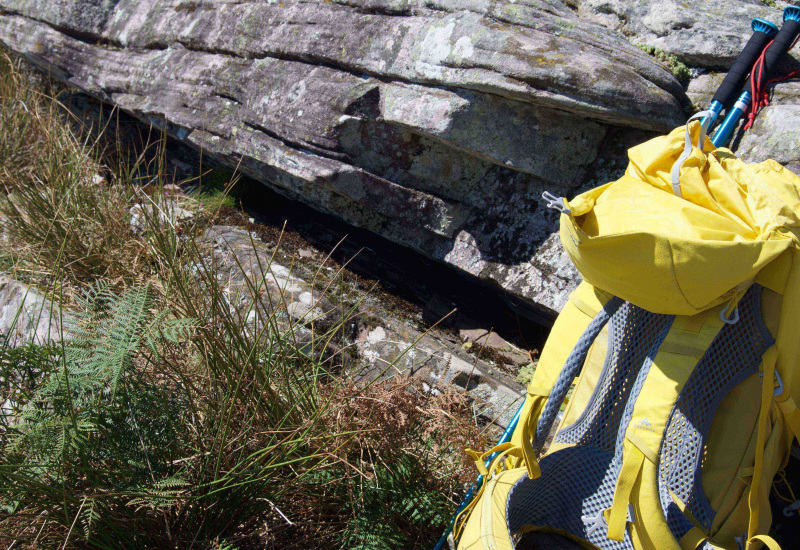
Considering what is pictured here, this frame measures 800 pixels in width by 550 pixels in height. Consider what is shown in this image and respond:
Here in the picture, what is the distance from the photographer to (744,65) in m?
2.63

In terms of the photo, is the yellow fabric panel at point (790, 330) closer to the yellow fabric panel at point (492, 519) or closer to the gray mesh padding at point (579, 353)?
the gray mesh padding at point (579, 353)

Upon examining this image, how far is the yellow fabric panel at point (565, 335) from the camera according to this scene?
81.0 inches

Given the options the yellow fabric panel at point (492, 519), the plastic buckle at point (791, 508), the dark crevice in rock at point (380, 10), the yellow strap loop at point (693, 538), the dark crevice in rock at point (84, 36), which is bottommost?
the plastic buckle at point (791, 508)

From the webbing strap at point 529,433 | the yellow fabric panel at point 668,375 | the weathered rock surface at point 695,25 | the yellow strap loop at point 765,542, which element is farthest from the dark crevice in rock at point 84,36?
the yellow strap loop at point 765,542

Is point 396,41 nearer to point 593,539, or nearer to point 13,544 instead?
point 593,539

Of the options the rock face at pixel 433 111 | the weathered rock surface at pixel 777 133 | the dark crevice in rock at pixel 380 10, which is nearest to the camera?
the weathered rock surface at pixel 777 133

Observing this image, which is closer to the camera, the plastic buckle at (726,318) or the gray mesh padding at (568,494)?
the plastic buckle at (726,318)

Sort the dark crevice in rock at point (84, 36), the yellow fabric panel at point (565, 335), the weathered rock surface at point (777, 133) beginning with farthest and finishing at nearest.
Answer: the dark crevice in rock at point (84, 36) < the weathered rock surface at point (777, 133) < the yellow fabric panel at point (565, 335)

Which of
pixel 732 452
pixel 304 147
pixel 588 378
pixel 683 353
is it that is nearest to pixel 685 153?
pixel 683 353

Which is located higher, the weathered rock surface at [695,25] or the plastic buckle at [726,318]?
the weathered rock surface at [695,25]

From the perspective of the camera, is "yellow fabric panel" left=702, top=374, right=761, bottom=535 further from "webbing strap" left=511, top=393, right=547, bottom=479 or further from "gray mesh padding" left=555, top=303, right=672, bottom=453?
"webbing strap" left=511, top=393, right=547, bottom=479

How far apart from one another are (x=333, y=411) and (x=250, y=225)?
2426 mm

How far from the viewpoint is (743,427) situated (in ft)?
5.94

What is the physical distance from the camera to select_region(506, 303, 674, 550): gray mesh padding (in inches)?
77.1
